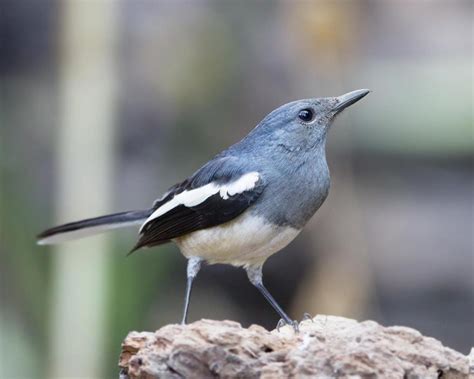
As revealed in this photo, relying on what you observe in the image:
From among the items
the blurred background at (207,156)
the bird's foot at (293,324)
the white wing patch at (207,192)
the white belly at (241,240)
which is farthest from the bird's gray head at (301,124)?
the blurred background at (207,156)

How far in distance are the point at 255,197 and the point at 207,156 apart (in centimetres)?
352

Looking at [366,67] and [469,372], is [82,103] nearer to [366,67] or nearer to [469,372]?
[366,67]

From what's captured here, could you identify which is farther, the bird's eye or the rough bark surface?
the bird's eye

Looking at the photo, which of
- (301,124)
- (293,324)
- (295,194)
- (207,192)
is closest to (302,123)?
(301,124)

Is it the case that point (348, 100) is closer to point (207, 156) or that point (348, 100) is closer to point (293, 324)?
point (293, 324)

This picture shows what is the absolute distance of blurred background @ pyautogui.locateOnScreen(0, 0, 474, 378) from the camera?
6969mm

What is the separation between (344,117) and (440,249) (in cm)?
148

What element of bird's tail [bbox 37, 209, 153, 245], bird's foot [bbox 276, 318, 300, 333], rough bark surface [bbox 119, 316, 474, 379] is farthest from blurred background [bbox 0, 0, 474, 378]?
rough bark surface [bbox 119, 316, 474, 379]

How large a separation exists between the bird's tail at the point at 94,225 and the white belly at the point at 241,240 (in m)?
0.67

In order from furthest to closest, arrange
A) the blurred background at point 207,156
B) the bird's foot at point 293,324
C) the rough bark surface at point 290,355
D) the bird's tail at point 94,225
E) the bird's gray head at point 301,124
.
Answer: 1. the blurred background at point 207,156
2. the bird's tail at point 94,225
3. the bird's gray head at point 301,124
4. the bird's foot at point 293,324
5. the rough bark surface at point 290,355

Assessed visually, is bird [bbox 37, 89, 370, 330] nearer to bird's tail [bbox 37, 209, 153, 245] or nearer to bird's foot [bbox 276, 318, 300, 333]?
bird's foot [bbox 276, 318, 300, 333]

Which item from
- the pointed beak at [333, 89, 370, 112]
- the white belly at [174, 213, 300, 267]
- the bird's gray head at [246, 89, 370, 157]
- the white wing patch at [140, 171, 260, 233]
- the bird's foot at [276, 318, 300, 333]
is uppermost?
the pointed beak at [333, 89, 370, 112]

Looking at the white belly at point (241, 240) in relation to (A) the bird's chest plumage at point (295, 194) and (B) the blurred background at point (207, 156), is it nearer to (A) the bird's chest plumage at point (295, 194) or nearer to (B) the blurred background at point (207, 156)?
(A) the bird's chest plumage at point (295, 194)

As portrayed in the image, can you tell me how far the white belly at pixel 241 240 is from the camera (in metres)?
4.38
